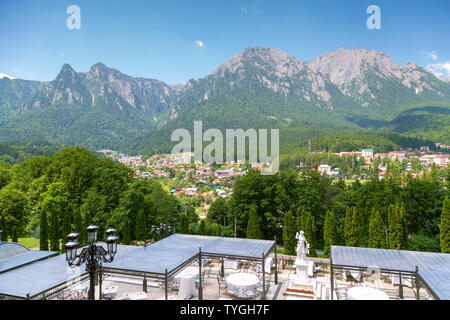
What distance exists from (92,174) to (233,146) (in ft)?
187

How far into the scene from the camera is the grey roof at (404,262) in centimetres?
708

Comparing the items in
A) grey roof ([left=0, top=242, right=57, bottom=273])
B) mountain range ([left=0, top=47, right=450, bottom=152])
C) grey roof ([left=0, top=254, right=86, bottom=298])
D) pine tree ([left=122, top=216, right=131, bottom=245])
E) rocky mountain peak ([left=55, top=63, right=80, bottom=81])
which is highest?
rocky mountain peak ([left=55, top=63, right=80, bottom=81])

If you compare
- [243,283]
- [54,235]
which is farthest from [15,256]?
[243,283]

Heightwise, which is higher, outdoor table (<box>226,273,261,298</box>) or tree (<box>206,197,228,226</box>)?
outdoor table (<box>226,273,261,298</box>)

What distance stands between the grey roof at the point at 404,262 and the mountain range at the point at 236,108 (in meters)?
98.1

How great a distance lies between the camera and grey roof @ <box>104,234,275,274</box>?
28.0ft

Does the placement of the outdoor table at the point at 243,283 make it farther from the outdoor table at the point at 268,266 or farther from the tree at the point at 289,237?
the tree at the point at 289,237

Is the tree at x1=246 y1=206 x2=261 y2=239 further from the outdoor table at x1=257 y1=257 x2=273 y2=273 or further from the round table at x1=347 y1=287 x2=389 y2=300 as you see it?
the round table at x1=347 y1=287 x2=389 y2=300

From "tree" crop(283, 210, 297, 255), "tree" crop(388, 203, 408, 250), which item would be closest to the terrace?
"tree" crop(283, 210, 297, 255)

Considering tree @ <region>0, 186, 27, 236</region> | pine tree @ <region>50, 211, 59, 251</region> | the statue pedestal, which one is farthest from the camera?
tree @ <region>0, 186, 27, 236</region>

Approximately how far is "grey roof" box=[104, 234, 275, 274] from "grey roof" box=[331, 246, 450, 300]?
285 cm

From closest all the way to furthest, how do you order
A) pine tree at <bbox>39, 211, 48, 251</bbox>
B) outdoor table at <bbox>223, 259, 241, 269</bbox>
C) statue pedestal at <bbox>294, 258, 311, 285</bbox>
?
statue pedestal at <bbox>294, 258, 311, 285</bbox> < outdoor table at <bbox>223, 259, 241, 269</bbox> < pine tree at <bbox>39, 211, 48, 251</bbox>

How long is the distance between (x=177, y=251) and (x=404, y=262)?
7809 millimetres

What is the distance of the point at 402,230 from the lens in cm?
1577
